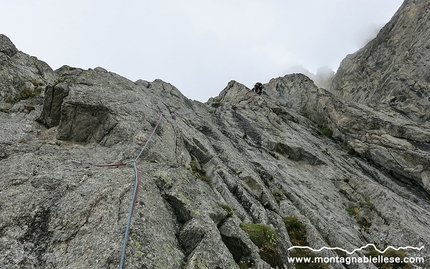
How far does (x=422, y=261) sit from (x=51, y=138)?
976 inches

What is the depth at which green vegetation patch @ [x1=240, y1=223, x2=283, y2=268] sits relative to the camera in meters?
12.1

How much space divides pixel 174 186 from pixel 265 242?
506 cm

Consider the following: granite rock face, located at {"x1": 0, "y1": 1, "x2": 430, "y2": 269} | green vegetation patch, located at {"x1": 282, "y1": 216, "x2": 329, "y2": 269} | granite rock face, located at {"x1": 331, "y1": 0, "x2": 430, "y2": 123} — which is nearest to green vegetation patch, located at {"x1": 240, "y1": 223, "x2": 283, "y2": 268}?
granite rock face, located at {"x1": 0, "y1": 1, "x2": 430, "y2": 269}

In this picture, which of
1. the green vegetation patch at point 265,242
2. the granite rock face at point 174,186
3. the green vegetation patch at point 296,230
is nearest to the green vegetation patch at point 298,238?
the green vegetation patch at point 296,230

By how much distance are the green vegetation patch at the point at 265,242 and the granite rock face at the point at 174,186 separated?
0.07m

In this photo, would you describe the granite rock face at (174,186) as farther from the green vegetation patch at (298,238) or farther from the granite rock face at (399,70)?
the granite rock face at (399,70)

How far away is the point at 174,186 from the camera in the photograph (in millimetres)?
12672

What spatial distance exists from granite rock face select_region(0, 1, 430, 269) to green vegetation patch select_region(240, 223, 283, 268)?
73 mm

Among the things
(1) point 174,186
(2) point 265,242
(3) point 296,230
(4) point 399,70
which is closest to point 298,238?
(3) point 296,230

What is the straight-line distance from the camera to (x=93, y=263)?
26.8 ft

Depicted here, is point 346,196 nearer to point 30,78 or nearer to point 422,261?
point 422,261

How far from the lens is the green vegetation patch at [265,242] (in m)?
12.1

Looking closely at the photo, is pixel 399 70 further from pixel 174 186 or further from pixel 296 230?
pixel 174 186

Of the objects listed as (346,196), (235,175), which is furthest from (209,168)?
(346,196)
